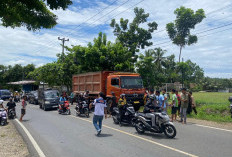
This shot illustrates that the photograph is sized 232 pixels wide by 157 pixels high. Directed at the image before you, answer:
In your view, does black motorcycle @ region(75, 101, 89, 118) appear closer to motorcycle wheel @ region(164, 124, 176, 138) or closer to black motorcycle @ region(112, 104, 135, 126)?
black motorcycle @ region(112, 104, 135, 126)

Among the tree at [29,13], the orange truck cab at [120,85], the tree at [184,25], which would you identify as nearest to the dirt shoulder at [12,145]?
the tree at [29,13]

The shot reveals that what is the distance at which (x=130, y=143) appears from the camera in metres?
7.39

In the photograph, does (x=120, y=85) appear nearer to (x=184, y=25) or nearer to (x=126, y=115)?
(x=126, y=115)

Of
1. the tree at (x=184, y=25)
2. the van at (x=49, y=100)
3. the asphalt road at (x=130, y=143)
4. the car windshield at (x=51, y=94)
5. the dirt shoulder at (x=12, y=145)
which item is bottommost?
the dirt shoulder at (x=12, y=145)

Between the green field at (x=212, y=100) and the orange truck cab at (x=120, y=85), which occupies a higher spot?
the orange truck cab at (x=120, y=85)

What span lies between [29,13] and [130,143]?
504 cm

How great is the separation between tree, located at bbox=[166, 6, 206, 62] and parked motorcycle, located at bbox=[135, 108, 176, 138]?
13.6 m

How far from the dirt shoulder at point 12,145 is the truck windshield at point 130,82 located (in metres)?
8.09

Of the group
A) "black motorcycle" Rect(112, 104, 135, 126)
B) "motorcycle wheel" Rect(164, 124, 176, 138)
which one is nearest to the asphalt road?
"motorcycle wheel" Rect(164, 124, 176, 138)

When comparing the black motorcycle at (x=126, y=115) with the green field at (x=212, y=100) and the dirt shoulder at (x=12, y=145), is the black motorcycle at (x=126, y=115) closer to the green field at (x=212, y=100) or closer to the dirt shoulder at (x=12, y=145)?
the dirt shoulder at (x=12, y=145)

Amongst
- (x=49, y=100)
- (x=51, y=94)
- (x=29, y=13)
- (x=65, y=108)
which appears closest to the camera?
(x=29, y=13)

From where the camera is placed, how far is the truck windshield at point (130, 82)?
1565 centimetres

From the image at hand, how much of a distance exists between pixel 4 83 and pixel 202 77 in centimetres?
6438

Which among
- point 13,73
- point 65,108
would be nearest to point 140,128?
point 65,108
